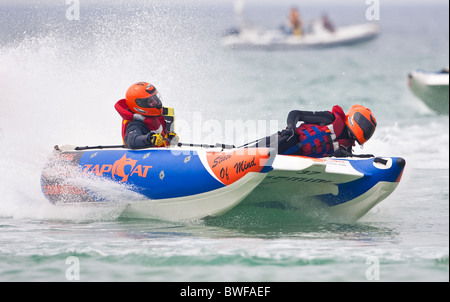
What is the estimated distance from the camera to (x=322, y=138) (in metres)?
7.07

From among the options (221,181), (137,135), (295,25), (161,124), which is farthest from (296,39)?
(221,181)

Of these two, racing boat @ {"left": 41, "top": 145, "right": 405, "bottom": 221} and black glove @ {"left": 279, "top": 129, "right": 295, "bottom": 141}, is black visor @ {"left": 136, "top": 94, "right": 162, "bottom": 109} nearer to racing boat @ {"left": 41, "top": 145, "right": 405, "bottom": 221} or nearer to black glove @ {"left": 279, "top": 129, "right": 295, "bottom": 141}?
racing boat @ {"left": 41, "top": 145, "right": 405, "bottom": 221}

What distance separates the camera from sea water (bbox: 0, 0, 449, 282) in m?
5.48

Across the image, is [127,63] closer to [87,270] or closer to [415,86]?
[87,270]

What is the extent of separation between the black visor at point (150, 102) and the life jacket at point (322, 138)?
1.46 metres

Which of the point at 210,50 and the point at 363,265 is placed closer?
the point at 363,265

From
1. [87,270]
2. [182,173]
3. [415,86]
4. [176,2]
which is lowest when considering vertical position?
[87,270]

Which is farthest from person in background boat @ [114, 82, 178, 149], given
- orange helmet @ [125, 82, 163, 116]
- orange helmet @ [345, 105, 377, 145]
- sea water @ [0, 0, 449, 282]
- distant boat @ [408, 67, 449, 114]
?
distant boat @ [408, 67, 449, 114]

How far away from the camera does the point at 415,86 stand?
1664 centimetres

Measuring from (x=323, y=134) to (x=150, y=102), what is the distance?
1.76m

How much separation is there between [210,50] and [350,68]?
10.9 metres

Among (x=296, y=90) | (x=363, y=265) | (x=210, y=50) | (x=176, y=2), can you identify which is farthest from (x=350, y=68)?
(x=363, y=265)

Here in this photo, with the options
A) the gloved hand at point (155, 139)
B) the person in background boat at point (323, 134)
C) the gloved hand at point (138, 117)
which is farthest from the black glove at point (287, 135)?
the gloved hand at point (138, 117)

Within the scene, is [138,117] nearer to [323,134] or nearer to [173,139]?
[173,139]
